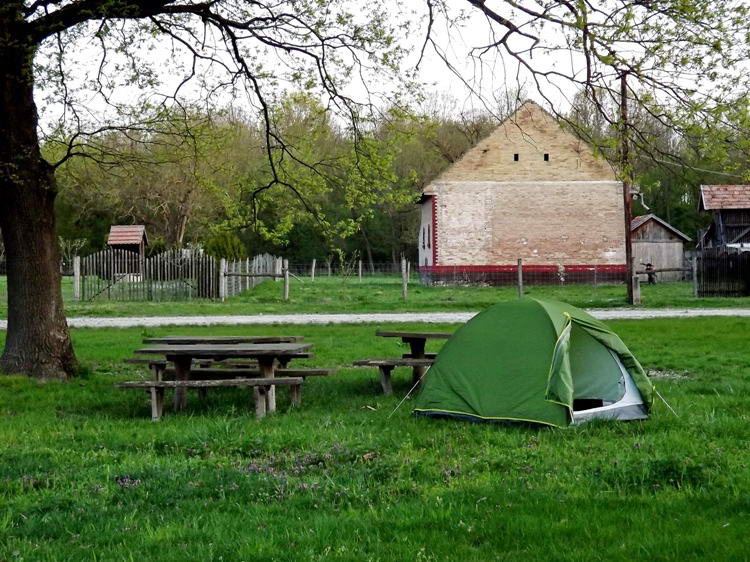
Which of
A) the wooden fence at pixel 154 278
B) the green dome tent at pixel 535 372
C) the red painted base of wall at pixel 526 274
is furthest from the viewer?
the red painted base of wall at pixel 526 274

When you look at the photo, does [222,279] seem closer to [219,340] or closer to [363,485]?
[219,340]

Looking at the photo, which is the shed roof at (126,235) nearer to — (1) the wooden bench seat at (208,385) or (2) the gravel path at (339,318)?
(2) the gravel path at (339,318)

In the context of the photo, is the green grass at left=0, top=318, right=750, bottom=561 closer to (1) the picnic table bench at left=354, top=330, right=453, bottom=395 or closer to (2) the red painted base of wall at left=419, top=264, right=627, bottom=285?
(1) the picnic table bench at left=354, top=330, right=453, bottom=395

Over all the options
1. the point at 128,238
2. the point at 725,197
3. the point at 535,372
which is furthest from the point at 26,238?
the point at 128,238

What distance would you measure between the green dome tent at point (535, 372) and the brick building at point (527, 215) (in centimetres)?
3417

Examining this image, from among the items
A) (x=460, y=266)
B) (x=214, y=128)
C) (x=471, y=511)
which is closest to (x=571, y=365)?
(x=471, y=511)

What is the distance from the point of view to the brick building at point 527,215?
1703 inches

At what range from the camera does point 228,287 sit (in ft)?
104

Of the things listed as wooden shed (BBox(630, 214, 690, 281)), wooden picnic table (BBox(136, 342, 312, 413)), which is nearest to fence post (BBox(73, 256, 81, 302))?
wooden picnic table (BBox(136, 342, 312, 413))

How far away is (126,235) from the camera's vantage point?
5262 cm

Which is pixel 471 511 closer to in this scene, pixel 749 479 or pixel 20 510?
pixel 749 479

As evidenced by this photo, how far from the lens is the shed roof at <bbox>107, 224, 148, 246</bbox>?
171ft

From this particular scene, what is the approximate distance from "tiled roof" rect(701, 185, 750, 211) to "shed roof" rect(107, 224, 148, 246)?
3039cm

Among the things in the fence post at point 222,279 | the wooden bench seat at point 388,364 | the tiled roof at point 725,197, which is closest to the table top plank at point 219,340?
the wooden bench seat at point 388,364
